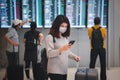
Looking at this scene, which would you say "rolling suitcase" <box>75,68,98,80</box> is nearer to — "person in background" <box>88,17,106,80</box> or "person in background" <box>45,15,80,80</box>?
"person in background" <box>45,15,80,80</box>

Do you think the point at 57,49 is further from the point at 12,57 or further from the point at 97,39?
the point at 12,57

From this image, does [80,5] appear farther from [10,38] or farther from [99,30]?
[10,38]

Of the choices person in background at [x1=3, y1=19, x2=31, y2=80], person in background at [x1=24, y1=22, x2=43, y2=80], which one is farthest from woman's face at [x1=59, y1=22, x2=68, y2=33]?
person in background at [x1=3, y1=19, x2=31, y2=80]

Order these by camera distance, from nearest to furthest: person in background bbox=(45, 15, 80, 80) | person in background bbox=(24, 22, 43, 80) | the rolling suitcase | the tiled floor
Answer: person in background bbox=(45, 15, 80, 80) → the rolling suitcase → person in background bbox=(24, 22, 43, 80) → the tiled floor

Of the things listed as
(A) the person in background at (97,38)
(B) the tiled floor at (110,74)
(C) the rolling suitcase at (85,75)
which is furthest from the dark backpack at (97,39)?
(C) the rolling suitcase at (85,75)

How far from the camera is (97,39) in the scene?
620cm

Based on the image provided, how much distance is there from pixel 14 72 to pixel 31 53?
Answer: 0.56 meters

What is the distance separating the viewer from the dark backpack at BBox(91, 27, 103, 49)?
618 cm

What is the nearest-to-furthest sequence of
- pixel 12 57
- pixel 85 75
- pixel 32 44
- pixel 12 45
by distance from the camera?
pixel 85 75 < pixel 32 44 < pixel 12 45 < pixel 12 57

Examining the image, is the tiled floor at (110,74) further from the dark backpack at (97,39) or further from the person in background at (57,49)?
the person in background at (57,49)

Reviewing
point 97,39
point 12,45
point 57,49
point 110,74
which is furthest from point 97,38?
point 57,49

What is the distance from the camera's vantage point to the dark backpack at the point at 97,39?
6176mm

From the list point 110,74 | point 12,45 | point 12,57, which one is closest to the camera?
point 12,45

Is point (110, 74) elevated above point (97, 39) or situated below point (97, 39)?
below
